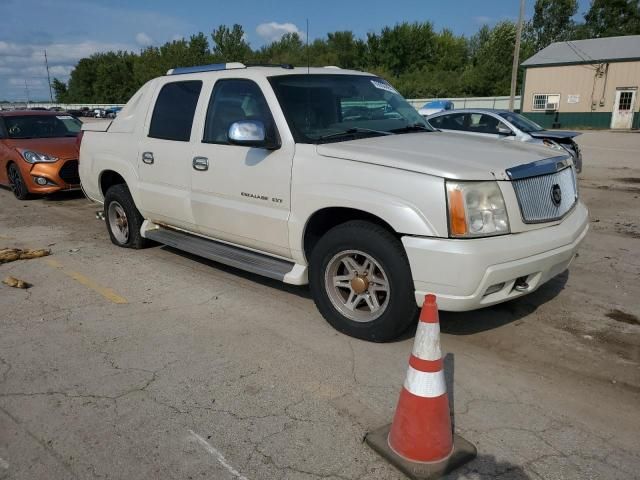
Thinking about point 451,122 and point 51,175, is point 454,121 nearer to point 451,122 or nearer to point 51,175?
point 451,122

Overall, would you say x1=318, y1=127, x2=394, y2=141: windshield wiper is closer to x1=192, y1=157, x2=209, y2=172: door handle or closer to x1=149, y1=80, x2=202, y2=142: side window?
x1=192, y1=157, x2=209, y2=172: door handle

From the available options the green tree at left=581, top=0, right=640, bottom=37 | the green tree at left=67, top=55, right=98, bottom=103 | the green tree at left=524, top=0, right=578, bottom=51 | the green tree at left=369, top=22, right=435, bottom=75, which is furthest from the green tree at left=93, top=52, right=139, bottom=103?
the green tree at left=581, top=0, right=640, bottom=37

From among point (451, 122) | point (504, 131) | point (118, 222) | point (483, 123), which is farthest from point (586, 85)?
point (118, 222)

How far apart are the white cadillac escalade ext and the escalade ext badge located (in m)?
0.01

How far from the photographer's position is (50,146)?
10086 millimetres

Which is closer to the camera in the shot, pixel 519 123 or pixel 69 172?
pixel 69 172

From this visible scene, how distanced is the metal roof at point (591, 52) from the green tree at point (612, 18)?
1130 inches

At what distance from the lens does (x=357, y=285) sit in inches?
151

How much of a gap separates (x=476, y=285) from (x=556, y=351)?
3.37ft

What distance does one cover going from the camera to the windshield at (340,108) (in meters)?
4.22

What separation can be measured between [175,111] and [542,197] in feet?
11.4

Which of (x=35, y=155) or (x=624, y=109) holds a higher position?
(x=624, y=109)

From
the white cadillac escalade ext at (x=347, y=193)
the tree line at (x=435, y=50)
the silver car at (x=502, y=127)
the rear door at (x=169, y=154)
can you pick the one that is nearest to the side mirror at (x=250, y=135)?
the white cadillac escalade ext at (x=347, y=193)

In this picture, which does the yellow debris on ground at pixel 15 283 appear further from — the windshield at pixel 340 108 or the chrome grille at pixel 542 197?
the chrome grille at pixel 542 197
